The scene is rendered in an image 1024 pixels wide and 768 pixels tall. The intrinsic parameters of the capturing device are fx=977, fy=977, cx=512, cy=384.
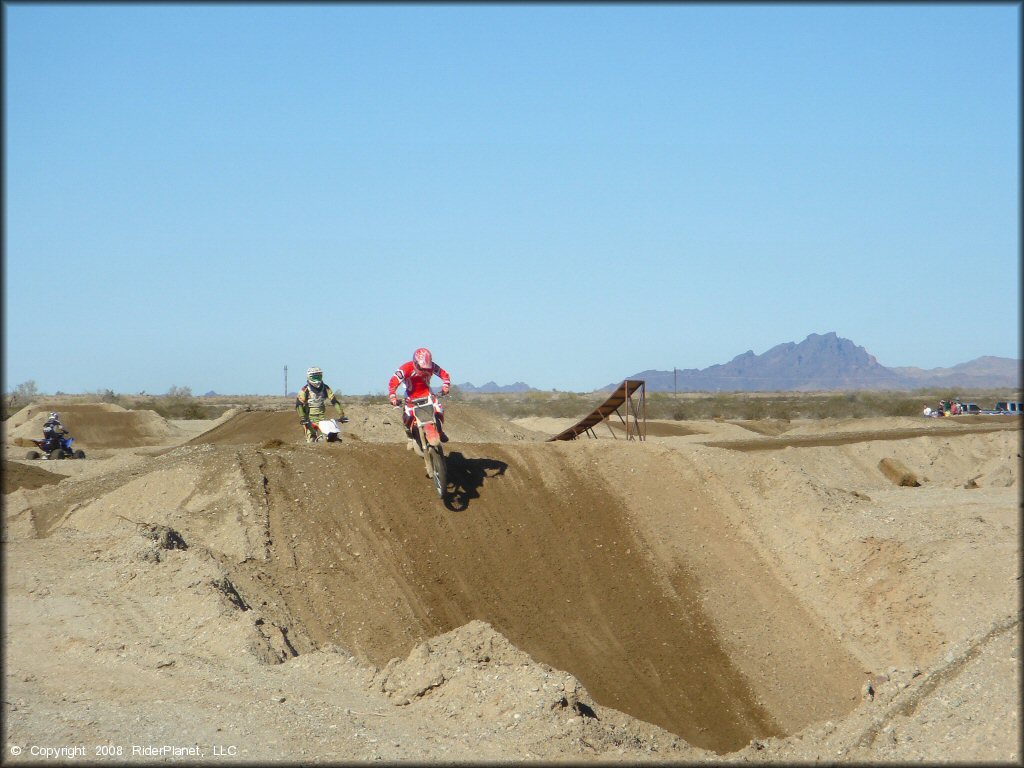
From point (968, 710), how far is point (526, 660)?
424cm

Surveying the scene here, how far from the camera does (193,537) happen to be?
14.4 meters

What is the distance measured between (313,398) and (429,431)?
424cm

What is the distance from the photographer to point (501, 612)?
1389cm

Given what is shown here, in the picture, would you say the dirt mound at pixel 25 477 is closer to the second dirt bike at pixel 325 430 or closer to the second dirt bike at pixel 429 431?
the second dirt bike at pixel 325 430

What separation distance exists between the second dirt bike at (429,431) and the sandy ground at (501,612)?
55cm

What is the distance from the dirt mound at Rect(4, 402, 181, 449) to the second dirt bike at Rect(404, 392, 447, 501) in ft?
108

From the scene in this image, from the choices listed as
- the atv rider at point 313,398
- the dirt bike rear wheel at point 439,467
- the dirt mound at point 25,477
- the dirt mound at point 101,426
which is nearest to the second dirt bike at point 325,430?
the atv rider at point 313,398

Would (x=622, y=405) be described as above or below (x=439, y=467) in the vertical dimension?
above


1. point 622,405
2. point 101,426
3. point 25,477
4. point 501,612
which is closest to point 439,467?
point 501,612

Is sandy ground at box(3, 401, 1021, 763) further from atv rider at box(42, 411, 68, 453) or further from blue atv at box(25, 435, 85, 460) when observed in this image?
atv rider at box(42, 411, 68, 453)

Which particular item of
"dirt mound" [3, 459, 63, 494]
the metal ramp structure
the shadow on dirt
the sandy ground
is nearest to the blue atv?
"dirt mound" [3, 459, 63, 494]

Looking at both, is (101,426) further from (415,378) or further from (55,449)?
(415,378)

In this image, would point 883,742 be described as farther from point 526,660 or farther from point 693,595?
point 693,595

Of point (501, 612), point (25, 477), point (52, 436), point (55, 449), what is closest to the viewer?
point (501, 612)
